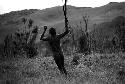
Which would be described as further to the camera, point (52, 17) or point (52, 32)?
point (52, 17)

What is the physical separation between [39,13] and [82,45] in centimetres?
13332

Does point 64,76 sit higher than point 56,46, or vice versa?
point 56,46

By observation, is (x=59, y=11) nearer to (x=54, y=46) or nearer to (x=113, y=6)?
(x=113, y=6)

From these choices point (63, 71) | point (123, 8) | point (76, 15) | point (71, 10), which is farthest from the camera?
point (71, 10)

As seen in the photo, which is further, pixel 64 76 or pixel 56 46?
pixel 56 46

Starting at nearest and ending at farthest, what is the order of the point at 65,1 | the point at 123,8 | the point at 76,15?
the point at 65,1 < the point at 123,8 < the point at 76,15

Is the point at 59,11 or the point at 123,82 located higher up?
the point at 123,82

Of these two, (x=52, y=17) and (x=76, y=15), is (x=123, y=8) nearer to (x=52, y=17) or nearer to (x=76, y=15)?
(x=76, y=15)

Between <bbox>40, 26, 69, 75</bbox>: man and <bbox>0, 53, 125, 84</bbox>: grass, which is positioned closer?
<bbox>0, 53, 125, 84</bbox>: grass

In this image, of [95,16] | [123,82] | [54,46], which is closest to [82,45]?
[54,46]

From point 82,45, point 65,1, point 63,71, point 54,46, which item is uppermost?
point 65,1

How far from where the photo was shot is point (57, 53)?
9430mm

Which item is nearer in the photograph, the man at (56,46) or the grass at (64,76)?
the grass at (64,76)

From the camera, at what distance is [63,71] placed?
918 centimetres
